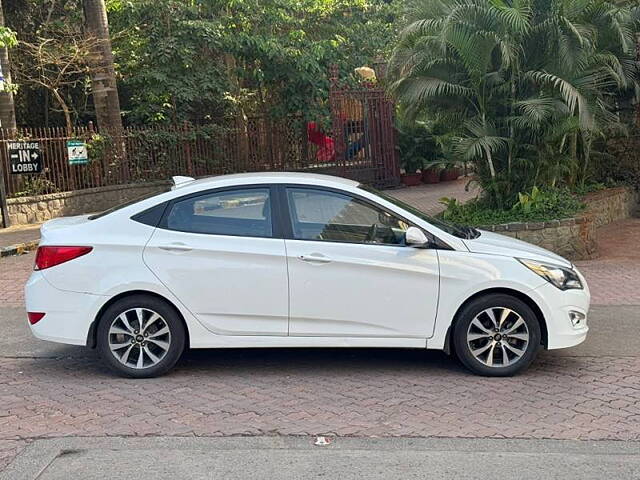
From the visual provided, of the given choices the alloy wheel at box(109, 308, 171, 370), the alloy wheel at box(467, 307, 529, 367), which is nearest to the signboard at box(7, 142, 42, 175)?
the alloy wheel at box(109, 308, 171, 370)

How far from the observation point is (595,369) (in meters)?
5.83

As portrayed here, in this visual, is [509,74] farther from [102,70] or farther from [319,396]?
[102,70]

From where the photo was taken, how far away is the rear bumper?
5465mm

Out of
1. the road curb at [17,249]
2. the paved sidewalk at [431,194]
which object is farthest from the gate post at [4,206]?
the paved sidewalk at [431,194]

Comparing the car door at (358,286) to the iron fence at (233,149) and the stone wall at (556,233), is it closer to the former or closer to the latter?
the stone wall at (556,233)

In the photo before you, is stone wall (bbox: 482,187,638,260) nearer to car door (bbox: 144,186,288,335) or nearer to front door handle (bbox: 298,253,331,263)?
front door handle (bbox: 298,253,331,263)

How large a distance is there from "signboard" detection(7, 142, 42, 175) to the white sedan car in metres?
10.0

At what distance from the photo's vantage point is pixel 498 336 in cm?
552

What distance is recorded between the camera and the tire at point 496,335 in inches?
216

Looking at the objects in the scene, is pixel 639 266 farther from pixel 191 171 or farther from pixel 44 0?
pixel 44 0

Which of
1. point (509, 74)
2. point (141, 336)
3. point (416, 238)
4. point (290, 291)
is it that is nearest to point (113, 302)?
point (141, 336)

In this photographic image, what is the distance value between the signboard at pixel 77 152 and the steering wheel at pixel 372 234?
1196 centimetres

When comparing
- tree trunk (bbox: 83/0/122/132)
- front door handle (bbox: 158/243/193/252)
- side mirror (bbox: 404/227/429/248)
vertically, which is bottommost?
side mirror (bbox: 404/227/429/248)

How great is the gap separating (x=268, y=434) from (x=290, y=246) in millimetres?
1521
